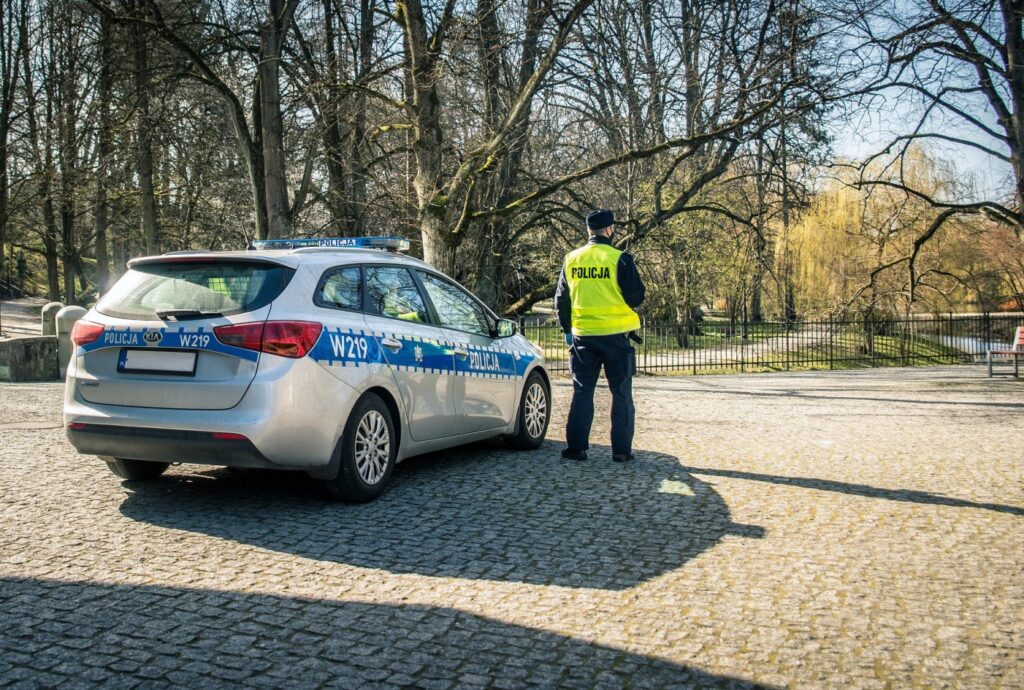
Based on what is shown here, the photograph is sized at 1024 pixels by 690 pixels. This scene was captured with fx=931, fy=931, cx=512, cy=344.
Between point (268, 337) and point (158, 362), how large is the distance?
0.73 metres

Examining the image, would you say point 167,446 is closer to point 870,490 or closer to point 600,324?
point 600,324

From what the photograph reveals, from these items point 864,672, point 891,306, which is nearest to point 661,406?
point 864,672

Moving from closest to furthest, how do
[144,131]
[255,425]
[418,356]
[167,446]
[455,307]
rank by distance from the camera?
[255,425], [167,446], [418,356], [455,307], [144,131]

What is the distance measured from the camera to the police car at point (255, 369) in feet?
18.0

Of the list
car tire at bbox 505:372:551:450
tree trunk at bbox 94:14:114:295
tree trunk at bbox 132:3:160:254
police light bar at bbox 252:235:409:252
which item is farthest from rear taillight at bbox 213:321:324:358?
tree trunk at bbox 94:14:114:295

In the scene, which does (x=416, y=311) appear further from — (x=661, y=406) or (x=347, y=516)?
(x=661, y=406)

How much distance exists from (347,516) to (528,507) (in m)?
1.17

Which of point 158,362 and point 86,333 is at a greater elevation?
point 86,333

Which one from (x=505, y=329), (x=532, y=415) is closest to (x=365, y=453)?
(x=505, y=329)

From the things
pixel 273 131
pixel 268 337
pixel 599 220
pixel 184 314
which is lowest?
pixel 268 337

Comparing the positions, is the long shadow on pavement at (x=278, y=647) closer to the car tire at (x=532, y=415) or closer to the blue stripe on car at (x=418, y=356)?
the blue stripe on car at (x=418, y=356)

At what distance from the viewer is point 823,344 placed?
2352 centimetres

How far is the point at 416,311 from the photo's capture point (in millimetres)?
6945

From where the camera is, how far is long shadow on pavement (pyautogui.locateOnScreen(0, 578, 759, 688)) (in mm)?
3283
